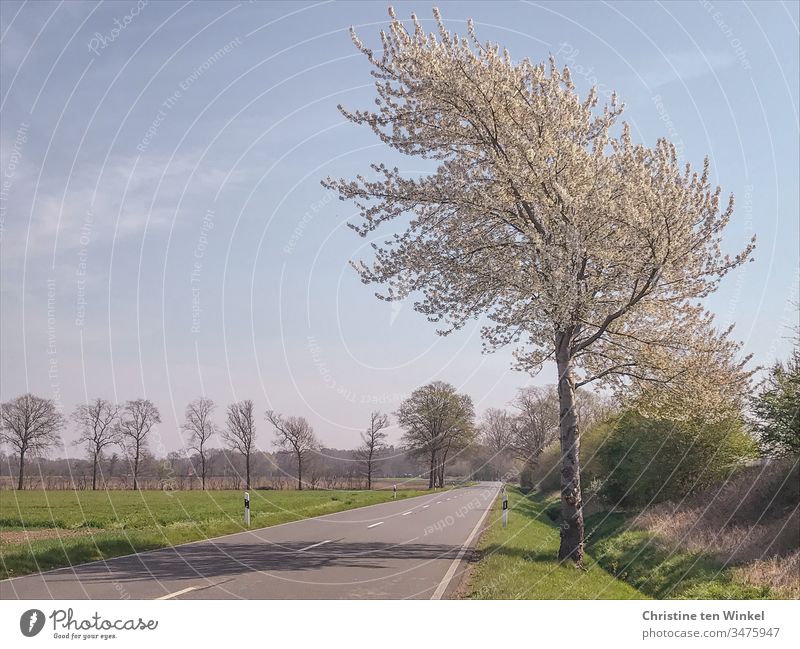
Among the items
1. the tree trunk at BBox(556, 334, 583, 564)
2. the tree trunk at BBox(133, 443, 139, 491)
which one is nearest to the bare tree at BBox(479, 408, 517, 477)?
the tree trunk at BBox(133, 443, 139, 491)

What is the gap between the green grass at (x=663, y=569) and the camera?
12328 millimetres

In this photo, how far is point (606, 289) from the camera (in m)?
16.5

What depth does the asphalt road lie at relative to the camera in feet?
33.6

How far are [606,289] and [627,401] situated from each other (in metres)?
3.69

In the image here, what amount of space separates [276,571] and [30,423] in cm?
7476

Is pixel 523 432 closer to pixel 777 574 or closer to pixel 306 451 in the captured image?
pixel 306 451

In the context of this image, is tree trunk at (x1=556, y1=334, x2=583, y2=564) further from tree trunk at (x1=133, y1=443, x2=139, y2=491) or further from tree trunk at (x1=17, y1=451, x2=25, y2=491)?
tree trunk at (x1=17, y1=451, x2=25, y2=491)

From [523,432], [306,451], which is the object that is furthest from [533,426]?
[306,451]

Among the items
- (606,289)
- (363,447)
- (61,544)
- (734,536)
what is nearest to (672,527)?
(734,536)

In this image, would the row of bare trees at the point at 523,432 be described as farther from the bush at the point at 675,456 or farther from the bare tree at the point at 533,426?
the bush at the point at 675,456

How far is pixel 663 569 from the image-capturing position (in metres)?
15.3

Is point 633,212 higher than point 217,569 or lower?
higher

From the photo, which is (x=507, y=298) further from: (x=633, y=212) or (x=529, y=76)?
(x=529, y=76)

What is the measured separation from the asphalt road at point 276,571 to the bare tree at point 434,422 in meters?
53.8
